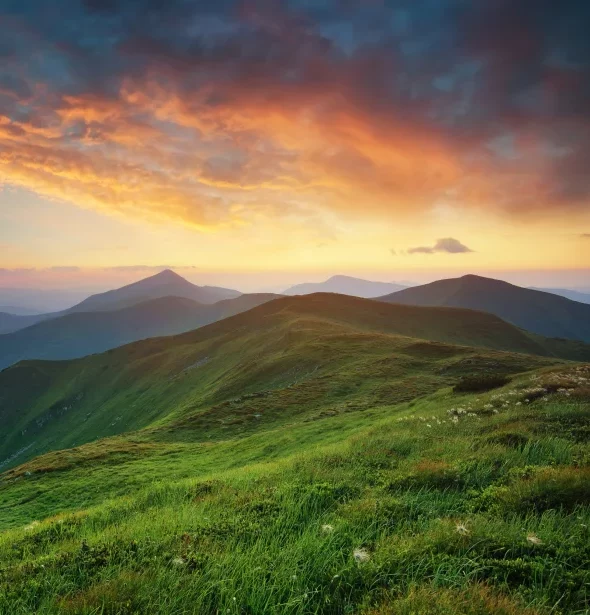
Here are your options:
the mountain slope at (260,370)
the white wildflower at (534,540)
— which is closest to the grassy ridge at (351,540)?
the white wildflower at (534,540)

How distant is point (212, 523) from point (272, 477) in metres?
4.03

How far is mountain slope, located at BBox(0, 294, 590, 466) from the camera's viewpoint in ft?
126

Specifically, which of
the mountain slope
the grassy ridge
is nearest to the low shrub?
the mountain slope

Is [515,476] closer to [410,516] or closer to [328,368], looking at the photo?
[410,516]

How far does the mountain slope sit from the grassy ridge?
21943 mm

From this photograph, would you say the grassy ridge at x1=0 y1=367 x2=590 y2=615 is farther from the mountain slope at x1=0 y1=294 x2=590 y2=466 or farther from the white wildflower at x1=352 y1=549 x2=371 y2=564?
the mountain slope at x1=0 y1=294 x2=590 y2=466

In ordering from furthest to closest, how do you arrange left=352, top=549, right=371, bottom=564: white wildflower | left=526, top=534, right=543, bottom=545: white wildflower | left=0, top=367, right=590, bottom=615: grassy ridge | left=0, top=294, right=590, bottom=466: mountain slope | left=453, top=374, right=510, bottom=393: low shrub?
1. left=0, top=294, right=590, bottom=466: mountain slope
2. left=453, top=374, right=510, bottom=393: low shrub
3. left=526, top=534, right=543, bottom=545: white wildflower
4. left=352, top=549, right=371, bottom=564: white wildflower
5. left=0, top=367, right=590, bottom=615: grassy ridge

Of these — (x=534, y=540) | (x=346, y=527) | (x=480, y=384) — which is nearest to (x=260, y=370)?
(x=480, y=384)

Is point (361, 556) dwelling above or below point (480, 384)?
above

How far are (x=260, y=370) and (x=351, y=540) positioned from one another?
48.7 metres

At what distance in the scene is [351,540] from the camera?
656cm

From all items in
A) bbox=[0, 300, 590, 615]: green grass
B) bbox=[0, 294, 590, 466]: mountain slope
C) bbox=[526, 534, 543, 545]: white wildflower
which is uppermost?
bbox=[526, 534, 543, 545]: white wildflower

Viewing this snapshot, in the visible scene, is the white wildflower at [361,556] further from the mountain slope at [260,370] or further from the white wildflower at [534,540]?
the mountain slope at [260,370]

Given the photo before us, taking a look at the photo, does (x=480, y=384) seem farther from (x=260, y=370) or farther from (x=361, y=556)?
(x=260, y=370)
